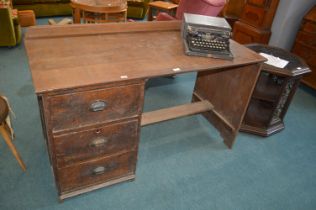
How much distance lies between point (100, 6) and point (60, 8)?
1.77 meters

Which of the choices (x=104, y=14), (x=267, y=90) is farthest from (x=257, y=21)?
(x=104, y=14)

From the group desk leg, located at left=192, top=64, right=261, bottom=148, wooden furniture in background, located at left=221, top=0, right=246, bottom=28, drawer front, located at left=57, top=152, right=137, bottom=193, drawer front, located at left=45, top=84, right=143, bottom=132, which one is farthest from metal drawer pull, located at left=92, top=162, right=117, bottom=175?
wooden furniture in background, located at left=221, top=0, right=246, bottom=28

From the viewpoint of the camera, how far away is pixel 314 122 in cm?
282

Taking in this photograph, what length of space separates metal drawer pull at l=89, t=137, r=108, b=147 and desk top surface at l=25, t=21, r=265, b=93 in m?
0.41

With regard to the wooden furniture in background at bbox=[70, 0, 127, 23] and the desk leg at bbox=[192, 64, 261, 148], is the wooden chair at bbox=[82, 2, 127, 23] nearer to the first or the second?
the wooden furniture in background at bbox=[70, 0, 127, 23]

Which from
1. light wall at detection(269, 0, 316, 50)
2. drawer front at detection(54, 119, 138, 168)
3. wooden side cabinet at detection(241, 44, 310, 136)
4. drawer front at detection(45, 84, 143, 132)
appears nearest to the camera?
drawer front at detection(45, 84, 143, 132)

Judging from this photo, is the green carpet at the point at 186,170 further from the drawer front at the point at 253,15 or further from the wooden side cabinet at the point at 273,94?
the drawer front at the point at 253,15

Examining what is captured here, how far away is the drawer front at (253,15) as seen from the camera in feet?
11.3

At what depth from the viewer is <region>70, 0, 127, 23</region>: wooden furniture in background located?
3346 millimetres

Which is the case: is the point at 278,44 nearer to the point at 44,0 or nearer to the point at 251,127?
the point at 251,127

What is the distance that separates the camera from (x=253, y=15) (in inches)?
140

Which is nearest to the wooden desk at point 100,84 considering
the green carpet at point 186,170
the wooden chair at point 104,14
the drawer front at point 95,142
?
the drawer front at point 95,142

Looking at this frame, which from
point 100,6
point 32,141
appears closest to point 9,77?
point 32,141

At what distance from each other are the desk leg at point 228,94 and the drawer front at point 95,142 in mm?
962
